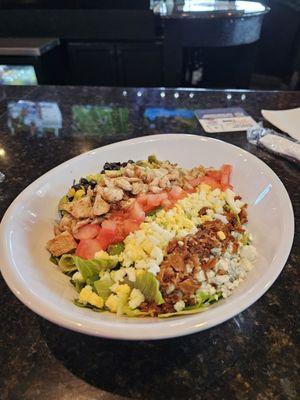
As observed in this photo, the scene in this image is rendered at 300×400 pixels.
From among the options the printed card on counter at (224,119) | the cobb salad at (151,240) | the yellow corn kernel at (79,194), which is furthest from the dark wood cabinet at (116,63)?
the yellow corn kernel at (79,194)

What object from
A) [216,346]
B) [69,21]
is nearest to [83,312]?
[216,346]

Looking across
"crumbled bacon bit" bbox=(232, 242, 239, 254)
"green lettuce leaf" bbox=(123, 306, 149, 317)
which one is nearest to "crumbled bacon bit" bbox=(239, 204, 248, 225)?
"crumbled bacon bit" bbox=(232, 242, 239, 254)

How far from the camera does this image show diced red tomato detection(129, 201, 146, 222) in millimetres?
667

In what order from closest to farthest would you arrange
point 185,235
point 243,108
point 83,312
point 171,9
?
point 83,312 → point 185,235 → point 243,108 → point 171,9

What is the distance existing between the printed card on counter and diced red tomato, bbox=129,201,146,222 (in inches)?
21.6

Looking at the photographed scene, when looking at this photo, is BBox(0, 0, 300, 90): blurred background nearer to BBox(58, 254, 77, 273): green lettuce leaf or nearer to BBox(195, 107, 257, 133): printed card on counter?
BBox(195, 107, 257, 133): printed card on counter

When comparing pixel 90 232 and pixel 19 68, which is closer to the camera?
pixel 90 232

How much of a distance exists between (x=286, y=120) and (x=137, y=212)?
0.74 m

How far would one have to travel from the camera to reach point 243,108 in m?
1.28

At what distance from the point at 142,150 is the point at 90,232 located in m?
0.34

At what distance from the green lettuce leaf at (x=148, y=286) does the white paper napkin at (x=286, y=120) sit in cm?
77

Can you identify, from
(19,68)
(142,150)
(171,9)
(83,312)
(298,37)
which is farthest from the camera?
(298,37)

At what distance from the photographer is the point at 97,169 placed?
856mm

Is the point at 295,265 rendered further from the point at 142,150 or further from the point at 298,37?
the point at 298,37
